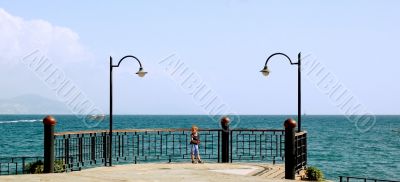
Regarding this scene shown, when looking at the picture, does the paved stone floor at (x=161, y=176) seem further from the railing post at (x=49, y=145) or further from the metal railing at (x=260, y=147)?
the railing post at (x=49, y=145)

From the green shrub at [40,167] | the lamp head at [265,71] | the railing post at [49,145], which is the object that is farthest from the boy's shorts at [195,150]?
the railing post at [49,145]

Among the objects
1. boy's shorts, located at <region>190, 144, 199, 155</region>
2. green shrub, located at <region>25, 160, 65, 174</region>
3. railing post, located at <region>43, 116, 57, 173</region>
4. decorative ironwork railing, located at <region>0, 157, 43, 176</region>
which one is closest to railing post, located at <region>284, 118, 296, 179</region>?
boy's shorts, located at <region>190, 144, 199, 155</region>

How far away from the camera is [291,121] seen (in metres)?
14.8

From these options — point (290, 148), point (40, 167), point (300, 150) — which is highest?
point (290, 148)

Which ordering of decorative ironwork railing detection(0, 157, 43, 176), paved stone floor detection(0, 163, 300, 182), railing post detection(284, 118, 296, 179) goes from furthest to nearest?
1. decorative ironwork railing detection(0, 157, 43, 176)
2. railing post detection(284, 118, 296, 179)
3. paved stone floor detection(0, 163, 300, 182)

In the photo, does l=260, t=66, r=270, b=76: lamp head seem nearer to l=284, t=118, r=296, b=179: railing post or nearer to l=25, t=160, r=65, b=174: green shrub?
l=284, t=118, r=296, b=179: railing post

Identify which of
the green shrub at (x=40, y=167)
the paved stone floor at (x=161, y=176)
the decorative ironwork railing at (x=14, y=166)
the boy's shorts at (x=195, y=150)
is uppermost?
the boy's shorts at (x=195, y=150)

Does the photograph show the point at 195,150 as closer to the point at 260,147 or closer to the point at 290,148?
the point at 260,147

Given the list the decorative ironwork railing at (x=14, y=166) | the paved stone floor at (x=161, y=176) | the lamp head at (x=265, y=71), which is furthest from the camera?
the decorative ironwork railing at (x=14, y=166)

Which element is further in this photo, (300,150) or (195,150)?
(195,150)

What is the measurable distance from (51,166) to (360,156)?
49849mm

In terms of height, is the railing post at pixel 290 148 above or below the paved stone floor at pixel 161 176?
above

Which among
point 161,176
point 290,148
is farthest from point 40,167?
point 290,148

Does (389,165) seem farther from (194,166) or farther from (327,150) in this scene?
(194,166)
